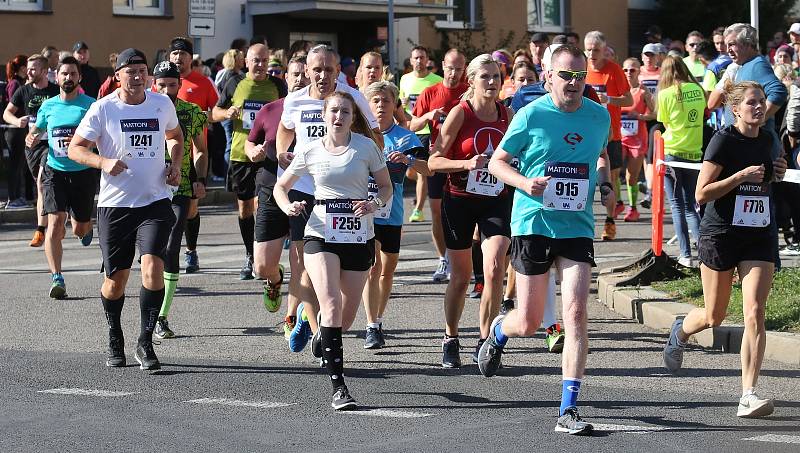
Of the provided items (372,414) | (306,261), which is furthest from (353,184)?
(372,414)

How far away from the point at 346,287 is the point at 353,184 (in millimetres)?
567

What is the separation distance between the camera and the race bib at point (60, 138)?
491 inches

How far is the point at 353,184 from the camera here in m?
8.20

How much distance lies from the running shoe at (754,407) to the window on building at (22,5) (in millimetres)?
21678

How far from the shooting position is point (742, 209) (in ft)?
26.3

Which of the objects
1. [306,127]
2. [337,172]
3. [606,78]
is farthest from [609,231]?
[337,172]

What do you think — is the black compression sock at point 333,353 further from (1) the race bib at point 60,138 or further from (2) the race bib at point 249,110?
(2) the race bib at point 249,110

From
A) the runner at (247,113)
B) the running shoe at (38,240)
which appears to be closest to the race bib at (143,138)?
the runner at (247,113)

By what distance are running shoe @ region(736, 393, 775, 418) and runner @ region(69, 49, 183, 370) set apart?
351 cm

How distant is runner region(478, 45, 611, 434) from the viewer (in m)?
7.55

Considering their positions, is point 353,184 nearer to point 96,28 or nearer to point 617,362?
point 617,362

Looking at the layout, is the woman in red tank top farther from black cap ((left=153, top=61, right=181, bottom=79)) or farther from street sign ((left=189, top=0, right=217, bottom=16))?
street sign ((left=189, top=0, right=217, bottom=16))

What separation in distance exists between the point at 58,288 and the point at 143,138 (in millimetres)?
3604

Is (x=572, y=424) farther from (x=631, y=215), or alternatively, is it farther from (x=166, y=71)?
(x=631, y=215)
